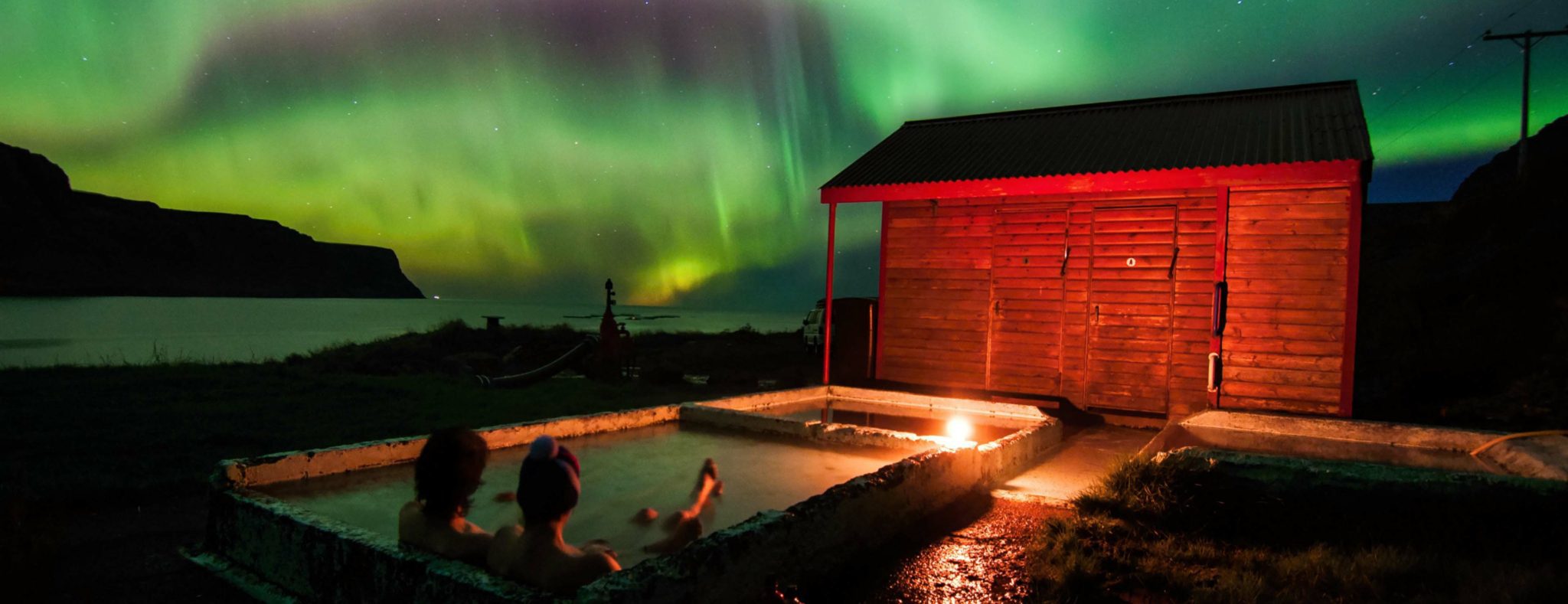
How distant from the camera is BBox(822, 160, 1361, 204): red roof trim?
24.9ft

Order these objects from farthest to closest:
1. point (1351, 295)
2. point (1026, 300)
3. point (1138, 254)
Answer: point (1026, 300) → point (1138, 254) → point (1351, 295)

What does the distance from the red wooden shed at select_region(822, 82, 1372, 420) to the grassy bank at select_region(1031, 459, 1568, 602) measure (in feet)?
12.8

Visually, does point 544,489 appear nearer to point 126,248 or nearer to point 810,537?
point 810,537

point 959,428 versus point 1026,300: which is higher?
point 1026,300

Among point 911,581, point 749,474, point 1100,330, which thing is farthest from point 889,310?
point 911,581

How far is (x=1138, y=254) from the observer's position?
899 cm

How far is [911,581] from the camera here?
385cm

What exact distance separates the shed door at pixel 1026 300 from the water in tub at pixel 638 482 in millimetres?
3594

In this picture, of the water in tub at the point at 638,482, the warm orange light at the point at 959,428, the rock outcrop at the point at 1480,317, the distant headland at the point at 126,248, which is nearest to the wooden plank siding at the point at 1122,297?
the rock outcrop at the point at 1480,317

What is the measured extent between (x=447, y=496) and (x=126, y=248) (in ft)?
500

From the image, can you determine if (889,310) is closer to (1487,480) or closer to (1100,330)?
(1100,330)

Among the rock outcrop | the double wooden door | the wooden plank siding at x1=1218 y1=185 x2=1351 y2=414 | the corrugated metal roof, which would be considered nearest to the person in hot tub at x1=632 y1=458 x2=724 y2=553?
the double wooden door

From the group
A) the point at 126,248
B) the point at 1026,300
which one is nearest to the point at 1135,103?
the point at 1026,300

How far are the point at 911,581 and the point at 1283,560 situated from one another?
74.4 inches
